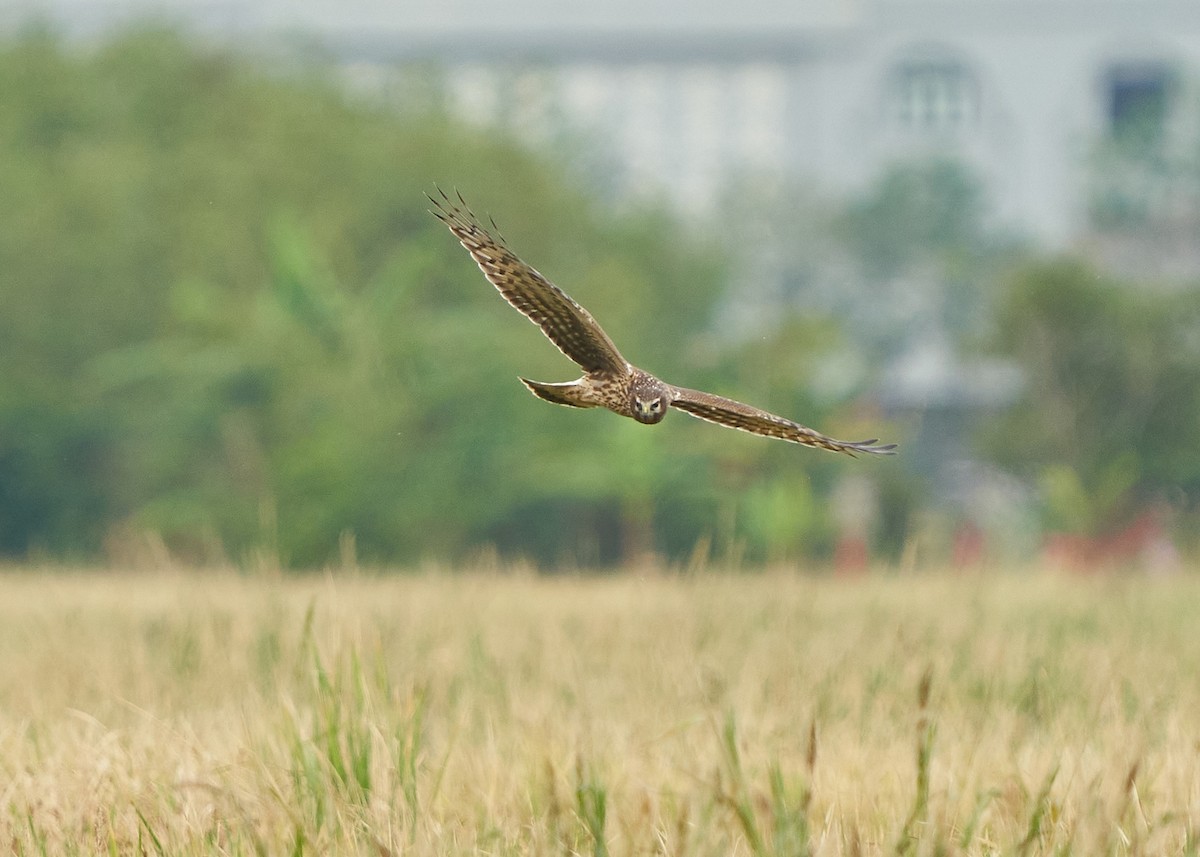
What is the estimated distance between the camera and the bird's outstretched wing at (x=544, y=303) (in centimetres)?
470

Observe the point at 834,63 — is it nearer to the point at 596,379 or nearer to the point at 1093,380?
the point at 1093,380

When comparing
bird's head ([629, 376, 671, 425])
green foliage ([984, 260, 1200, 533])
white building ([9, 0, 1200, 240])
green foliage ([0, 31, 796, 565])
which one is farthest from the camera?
white building ([9, 0, 1200, 240])

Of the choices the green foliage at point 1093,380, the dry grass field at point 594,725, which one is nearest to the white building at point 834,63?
the green foliage at point 1093,380

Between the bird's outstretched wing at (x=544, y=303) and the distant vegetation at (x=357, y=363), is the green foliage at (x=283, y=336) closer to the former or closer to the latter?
the distant vegetation at (x=357, y=363)

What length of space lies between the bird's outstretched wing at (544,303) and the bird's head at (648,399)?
2.9 inches

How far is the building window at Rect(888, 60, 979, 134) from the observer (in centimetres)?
6881

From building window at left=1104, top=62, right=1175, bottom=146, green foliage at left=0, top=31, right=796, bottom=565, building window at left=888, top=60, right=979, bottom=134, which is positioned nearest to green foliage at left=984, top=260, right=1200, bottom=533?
green foliage at left=0, top=31, right=796, bottom=565

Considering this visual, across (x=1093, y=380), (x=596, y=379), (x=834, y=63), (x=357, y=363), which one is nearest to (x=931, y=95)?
(x=834, y=63)

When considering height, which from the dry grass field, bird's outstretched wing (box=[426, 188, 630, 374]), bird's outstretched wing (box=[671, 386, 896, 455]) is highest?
bird's outstretched wing (box=[426, 188, 630, 374])

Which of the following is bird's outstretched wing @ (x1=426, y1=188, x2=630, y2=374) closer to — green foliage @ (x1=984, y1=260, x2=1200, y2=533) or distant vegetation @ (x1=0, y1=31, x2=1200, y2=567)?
distant vegetation @ (x1=0, y1=31, x2=1200, y2=567)

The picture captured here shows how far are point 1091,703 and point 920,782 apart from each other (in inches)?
115

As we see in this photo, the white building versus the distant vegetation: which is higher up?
the white building

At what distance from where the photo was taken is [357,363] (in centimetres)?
2311

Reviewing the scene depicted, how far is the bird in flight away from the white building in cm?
6072
